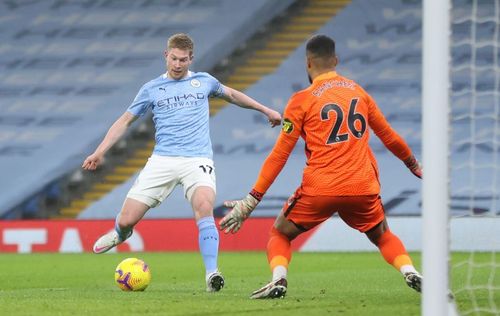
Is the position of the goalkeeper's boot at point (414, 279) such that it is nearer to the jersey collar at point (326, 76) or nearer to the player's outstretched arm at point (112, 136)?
the jersey collar at point (326, 76)

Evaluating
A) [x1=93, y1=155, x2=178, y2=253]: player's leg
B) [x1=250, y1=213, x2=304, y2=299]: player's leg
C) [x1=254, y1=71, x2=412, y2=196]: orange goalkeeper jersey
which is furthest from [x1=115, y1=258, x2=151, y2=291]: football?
[x1=254, y1=71, x2=412, y2=196]: orange goalkeeper jersey

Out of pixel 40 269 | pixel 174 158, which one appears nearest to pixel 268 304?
pixel 174 158

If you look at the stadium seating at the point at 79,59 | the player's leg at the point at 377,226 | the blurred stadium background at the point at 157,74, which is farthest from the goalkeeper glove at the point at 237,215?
the stadium seating at the point at 79,59

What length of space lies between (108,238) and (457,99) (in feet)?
35.0

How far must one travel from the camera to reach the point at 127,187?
17.9 metres

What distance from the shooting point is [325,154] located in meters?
6.46

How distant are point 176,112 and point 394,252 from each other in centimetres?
213

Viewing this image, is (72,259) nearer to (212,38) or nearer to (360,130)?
(212,38)

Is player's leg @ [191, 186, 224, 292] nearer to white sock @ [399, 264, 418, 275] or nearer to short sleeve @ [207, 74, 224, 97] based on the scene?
short sleeve @ [207, 74, 224, 97]

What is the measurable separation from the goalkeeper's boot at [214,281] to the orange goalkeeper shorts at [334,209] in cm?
93

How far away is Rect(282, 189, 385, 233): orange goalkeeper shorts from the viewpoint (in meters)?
6.47

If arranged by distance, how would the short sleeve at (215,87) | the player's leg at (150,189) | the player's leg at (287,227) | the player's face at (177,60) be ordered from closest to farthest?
the player's leg at (287,227) → the player's face at (177,60) → the player's leg at (150,189) → the short sleeve at (215,87)

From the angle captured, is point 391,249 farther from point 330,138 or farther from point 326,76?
point 326,76

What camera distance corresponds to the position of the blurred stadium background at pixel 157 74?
58.7 feet
